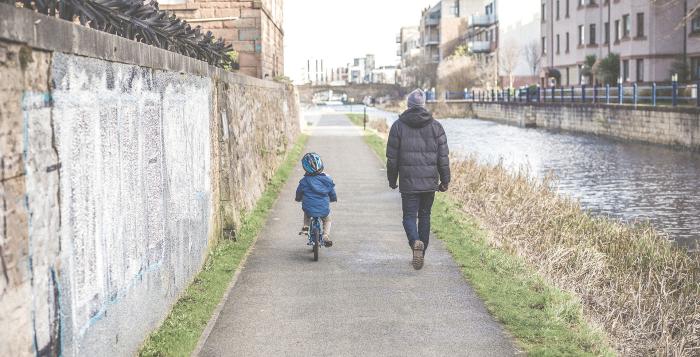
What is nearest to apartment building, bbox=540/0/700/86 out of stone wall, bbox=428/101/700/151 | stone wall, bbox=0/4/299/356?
stone wall, bbox=428/101/700/151

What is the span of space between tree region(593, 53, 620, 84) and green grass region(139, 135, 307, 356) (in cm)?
4124

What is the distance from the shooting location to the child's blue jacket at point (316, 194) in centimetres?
933

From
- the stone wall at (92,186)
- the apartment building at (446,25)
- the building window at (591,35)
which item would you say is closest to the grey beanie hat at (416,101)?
the stone wall at (92,186)

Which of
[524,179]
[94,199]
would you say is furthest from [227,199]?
[524,179]

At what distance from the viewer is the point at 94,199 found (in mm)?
4758

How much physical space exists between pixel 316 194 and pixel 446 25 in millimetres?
110744

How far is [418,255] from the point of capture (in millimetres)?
8672

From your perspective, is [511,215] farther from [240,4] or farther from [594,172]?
[594,172]

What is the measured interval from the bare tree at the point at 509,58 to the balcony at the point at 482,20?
29.0ft

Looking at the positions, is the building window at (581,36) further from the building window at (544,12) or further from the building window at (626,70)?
the building window at (544,12)

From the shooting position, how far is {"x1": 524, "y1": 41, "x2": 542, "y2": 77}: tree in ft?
245

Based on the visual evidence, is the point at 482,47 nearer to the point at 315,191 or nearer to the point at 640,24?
the point at 640,24

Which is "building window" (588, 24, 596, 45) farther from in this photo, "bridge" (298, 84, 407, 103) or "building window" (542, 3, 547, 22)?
"bridge" (298, 84, 407, 103)

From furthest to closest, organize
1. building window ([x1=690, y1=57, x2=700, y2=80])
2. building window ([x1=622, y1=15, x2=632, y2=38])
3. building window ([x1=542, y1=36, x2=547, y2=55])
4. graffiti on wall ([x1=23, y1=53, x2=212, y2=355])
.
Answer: building window ([x1=542, y1=36, x2=547, y2=55]), building window ([x1=622, y1=15, x2=632, y2=38]), building window ([x1=690, y1=57, x2=700, y2=80]), graffiti on wall ([x1=23, y1=53, x2=212, y2=355])
